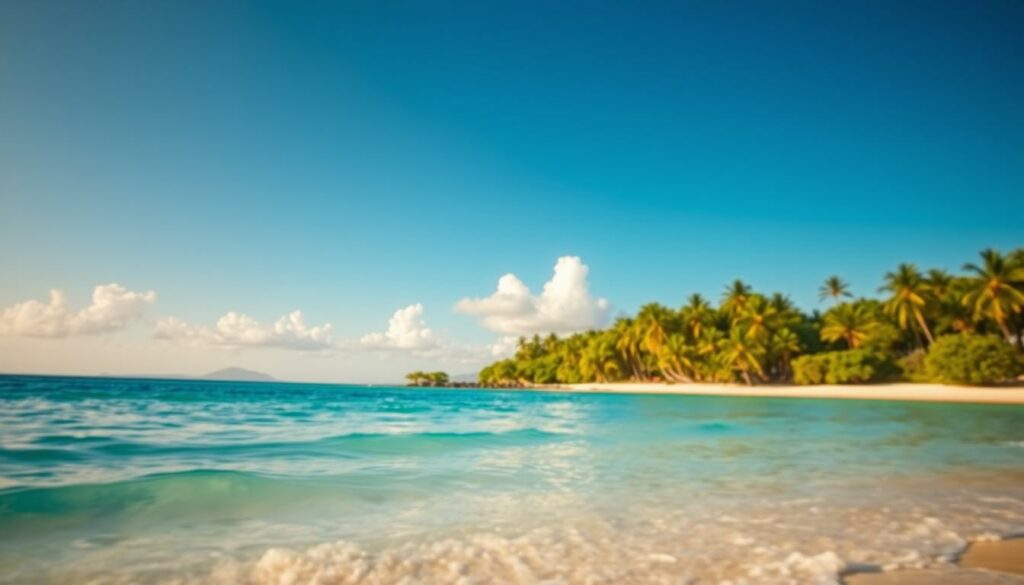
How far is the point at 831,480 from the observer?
8047 mm

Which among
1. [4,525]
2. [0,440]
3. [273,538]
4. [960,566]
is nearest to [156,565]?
[273,538]

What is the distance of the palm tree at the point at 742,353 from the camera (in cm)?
6131

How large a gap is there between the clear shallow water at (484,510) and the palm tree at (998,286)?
43080mm

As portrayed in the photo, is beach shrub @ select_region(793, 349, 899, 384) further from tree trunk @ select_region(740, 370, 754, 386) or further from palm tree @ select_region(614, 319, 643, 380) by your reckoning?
palm tree @ select_region(614, 319, 643, 380)

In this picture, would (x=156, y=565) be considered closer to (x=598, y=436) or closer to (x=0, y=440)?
(x=0, y=440)

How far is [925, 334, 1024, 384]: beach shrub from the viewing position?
41.8m

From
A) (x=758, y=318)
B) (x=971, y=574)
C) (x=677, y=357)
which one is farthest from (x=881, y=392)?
(x=971, y=574)

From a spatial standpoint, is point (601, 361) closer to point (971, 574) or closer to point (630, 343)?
point (630, 343)

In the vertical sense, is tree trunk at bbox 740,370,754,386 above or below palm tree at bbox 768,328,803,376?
below

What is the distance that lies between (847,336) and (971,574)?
209ft

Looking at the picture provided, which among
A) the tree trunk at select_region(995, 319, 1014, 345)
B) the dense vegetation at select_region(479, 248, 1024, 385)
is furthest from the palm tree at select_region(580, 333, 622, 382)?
the tree trunk at select_region(995, 319, 1014, 345)

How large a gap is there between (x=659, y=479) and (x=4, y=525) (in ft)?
26.4

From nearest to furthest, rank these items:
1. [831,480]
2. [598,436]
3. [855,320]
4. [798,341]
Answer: [831,480] < [598,436] < [855,320] < [798,341]

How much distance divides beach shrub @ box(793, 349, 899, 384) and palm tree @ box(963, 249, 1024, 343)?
9.31 metres
